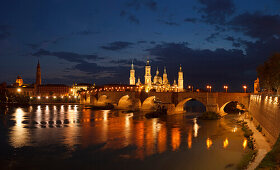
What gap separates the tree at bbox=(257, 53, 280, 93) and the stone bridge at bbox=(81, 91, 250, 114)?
460cm

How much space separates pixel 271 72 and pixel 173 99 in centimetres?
2337

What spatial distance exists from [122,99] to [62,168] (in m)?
58.2

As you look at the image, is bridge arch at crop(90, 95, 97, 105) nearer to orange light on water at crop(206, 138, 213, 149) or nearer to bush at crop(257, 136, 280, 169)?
orange light on water at crop(206, 138, 213, 149)

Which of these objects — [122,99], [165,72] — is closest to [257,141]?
[122,99]

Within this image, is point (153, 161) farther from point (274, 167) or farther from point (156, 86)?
point (156, 86)

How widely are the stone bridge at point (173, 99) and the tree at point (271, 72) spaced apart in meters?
4.60

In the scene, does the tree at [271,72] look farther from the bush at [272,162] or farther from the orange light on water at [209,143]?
the bush at [272,162]

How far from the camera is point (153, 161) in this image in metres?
21.5

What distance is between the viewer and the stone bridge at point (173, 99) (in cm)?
4672

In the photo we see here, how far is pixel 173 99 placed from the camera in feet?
187

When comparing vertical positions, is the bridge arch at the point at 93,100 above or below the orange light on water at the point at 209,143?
above

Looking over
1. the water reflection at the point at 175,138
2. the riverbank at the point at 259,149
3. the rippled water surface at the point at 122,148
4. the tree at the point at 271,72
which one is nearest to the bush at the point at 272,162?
the riverbank at the point at 259,149

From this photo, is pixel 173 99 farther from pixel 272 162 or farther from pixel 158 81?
pixel 158 81

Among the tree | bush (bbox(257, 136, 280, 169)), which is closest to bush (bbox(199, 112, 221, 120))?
the tree
